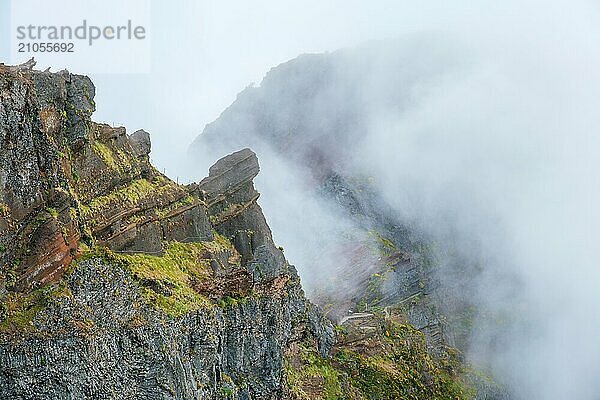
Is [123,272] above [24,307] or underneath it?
above

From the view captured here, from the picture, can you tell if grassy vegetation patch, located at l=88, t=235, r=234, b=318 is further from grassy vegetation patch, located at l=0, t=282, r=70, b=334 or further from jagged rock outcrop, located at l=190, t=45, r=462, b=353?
jagged rock outcrop, located at l=190, t=45, r=462, b=353

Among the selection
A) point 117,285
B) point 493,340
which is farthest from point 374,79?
point 117,285

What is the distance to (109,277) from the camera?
25.9 m

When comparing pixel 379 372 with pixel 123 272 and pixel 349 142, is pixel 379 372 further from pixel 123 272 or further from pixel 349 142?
pixel 349 142

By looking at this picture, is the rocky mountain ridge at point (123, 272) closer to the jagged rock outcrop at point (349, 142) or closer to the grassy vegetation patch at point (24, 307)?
the grassy vegetation patch at point (24, 307)

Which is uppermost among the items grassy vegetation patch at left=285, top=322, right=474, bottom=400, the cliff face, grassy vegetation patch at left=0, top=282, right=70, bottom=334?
grassy vegetation patch at left=285, top=322, right=474, bottom=400

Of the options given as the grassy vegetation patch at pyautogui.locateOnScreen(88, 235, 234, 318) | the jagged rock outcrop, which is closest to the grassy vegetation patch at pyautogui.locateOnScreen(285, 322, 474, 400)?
the grassy vegetation patch at pyautogui.locateOnScreen(88, 235, 234, 318)

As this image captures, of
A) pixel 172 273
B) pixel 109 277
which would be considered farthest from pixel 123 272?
pixel 172 273

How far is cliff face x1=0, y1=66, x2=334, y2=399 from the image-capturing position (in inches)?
910

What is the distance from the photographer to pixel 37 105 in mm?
25172

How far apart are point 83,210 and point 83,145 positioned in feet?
9.20

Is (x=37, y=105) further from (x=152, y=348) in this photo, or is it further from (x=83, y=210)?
(x=152, y=348)

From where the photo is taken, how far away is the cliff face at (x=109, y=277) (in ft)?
75.8

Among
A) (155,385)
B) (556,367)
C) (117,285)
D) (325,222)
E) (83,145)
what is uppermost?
(325,222)
